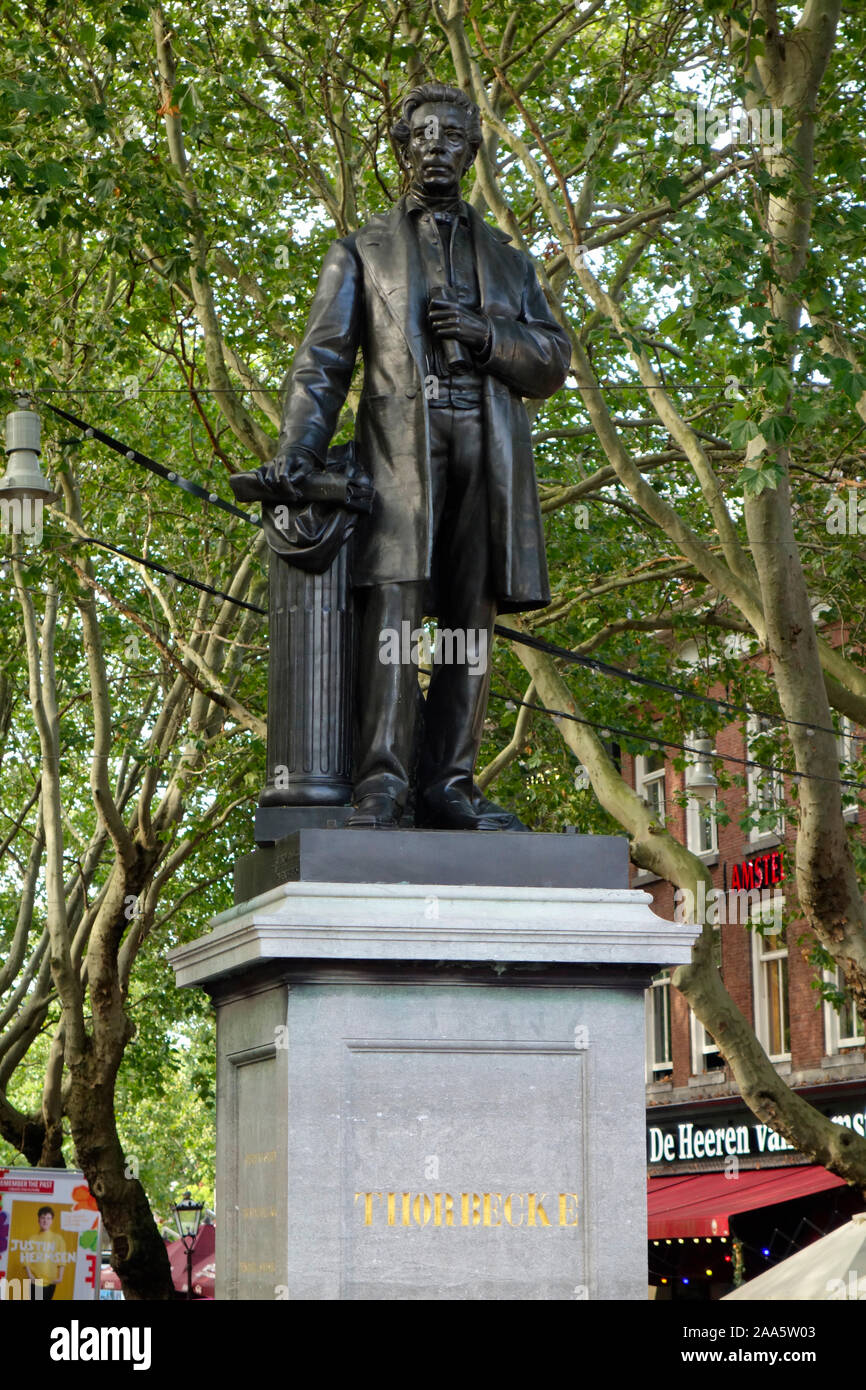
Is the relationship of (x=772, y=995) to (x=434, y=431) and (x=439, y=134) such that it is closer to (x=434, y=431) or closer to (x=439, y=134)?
(x=434, y=431)

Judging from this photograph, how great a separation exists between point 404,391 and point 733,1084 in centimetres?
2636

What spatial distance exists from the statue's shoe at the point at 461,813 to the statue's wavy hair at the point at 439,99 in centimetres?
218

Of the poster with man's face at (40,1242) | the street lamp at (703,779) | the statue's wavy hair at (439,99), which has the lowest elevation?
the poster with man's face at (40,1242)

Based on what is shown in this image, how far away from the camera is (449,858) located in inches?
225

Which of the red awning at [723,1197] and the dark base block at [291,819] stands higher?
the dark base block at [291,819]

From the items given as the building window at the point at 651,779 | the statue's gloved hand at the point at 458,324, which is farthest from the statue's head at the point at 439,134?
the building window at the point at 651,779

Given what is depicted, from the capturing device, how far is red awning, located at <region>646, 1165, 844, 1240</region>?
1041 inches

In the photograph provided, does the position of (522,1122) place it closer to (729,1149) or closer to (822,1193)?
(822,1193)

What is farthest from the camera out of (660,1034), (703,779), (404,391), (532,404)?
(660,1034)

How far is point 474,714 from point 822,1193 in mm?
21835

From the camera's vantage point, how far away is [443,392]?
6.29m

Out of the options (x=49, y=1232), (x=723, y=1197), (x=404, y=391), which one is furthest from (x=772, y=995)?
(x=404, y=391)

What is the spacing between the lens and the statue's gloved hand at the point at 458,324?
244 inches

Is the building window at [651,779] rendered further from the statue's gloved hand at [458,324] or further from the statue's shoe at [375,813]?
the statue's shoe at [375,813]
